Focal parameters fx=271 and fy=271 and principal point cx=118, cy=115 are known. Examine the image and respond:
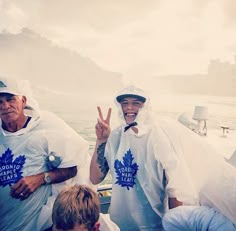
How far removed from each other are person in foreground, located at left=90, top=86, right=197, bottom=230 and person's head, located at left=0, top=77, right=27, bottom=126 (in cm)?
44

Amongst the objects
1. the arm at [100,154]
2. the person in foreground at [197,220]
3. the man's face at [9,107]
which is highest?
the man's face at [9,107]

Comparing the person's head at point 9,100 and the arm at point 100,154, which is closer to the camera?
the person's head at point 9,100

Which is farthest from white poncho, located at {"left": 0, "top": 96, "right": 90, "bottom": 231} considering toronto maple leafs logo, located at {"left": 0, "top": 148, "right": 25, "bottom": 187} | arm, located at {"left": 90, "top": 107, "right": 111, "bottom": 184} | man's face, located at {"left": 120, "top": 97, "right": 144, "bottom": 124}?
man's face, located at {"left": 120, "top": 97, "right": 144, "bottom": 124}

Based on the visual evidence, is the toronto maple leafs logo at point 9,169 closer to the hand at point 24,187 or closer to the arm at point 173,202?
the hand at point 24,187

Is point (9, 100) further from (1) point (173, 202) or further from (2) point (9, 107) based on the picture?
(1) point (173, 202)

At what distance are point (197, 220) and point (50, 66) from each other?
524 cm

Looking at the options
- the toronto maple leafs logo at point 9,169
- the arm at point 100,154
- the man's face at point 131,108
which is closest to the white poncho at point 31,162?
the toronto maple leafs logo at point 9,169

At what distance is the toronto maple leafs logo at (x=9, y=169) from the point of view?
1372 millimetres

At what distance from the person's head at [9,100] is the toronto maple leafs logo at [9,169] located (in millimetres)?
187

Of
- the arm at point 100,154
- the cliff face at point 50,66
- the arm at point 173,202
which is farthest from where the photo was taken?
the cliff face at point 50,66

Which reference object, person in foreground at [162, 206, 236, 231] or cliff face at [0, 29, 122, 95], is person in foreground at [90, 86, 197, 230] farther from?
cliff face at [0, 29, 122, 95]

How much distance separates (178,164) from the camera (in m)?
1.33

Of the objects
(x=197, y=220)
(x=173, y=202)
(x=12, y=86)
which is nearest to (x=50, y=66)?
(x=12, y=86)

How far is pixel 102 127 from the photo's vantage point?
153 centimetres
